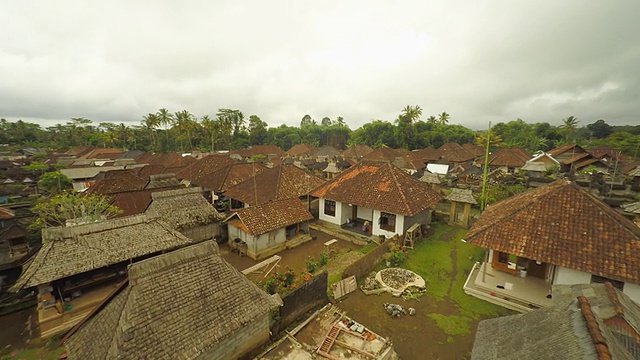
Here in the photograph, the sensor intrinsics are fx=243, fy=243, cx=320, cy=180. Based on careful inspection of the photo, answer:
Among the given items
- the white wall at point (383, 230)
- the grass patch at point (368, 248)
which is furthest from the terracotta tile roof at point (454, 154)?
the grass patch at point (368, 248)

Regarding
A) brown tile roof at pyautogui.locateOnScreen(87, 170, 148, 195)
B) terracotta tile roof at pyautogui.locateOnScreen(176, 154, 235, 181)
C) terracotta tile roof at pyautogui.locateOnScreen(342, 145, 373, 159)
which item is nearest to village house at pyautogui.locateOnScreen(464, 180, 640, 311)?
terracotta tile roof at pyautogui.locateOnScreen(176, 154, 235, 181)

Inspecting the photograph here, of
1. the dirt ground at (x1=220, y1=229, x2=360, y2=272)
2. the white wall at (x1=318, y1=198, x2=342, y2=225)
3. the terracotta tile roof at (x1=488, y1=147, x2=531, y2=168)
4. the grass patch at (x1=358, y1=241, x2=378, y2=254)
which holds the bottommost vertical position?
the dirt ground at (x1=220, y1=229, x2=360, y2=272)

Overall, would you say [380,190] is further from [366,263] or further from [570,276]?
[570,276]

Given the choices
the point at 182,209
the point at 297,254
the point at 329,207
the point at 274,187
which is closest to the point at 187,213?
the point at 182,209

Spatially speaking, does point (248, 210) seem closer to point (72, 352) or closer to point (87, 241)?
point (87, 241)

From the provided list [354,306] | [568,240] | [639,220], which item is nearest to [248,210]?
[354,306]

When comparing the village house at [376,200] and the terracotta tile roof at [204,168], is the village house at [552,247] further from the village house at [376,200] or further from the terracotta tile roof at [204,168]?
the terracotta tile roof at [204,168]

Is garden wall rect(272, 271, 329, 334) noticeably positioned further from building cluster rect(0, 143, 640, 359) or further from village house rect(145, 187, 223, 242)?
village house rect(145, 187, 223, 242)

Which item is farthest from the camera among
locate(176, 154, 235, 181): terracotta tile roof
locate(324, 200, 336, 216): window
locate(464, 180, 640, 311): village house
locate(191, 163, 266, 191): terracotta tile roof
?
locate(176, 154, 235, 181): terracotta tile roof
